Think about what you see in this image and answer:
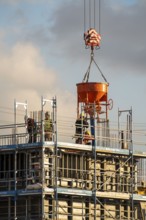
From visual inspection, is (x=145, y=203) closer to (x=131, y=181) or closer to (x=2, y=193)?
(x=131, y=181)

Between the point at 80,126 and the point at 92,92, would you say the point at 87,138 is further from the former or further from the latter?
the point at 92,92

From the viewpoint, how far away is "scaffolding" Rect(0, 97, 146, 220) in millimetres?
92875

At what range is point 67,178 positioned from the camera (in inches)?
3745

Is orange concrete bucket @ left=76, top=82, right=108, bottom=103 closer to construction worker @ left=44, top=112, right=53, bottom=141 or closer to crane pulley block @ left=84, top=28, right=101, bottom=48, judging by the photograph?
crane pulley block @ left=84, top=28, right=101, bottom=48

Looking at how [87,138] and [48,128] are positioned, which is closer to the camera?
[48,128]

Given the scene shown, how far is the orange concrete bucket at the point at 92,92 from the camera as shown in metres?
99.0

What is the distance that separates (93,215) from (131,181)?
5.27 meters

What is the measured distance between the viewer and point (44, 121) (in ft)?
306

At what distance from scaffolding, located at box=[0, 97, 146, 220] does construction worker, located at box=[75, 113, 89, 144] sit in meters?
1.16

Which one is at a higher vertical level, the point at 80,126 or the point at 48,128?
the point at 80,126

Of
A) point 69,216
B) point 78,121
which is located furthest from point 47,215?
point 78,121

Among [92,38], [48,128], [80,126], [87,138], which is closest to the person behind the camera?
[48,128]

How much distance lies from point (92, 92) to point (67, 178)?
27.3 ft

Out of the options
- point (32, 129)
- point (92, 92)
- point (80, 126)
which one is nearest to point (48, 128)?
point (32, 129)
